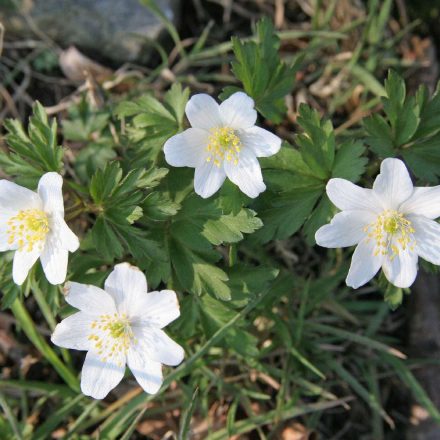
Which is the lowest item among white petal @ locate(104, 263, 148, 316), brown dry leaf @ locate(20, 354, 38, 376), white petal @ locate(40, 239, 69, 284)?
brown dry leaf @ locate(20, 354, 38, 376)

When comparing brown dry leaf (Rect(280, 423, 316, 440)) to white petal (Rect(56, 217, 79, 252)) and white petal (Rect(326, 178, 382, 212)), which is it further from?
white petal (Rect(56, 217, 79, 252))

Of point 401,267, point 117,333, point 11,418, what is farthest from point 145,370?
point 401,267

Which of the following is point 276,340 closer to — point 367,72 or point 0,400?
point 0,400

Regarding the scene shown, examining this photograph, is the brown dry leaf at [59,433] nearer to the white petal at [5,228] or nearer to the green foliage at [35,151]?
the white petal at [5,228]

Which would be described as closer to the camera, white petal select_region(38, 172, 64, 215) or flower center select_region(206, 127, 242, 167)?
white petal select_region(38, 172, 64, 215)

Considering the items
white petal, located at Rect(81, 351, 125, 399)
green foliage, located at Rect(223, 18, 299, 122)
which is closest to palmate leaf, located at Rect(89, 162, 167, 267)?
white petal, located at Rect(81, 351, 125, 399)

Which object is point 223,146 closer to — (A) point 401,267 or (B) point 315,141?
(B) point 315,141
